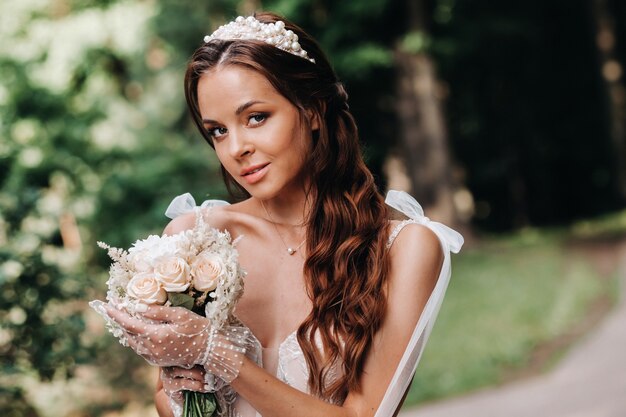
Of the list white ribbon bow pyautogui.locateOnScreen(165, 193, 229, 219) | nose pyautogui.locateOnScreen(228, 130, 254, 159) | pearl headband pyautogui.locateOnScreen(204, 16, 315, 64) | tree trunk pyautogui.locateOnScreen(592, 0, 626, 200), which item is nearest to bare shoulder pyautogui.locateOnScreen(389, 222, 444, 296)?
nose pyautogui.locateOnScreen(228, 130, 254, 159)

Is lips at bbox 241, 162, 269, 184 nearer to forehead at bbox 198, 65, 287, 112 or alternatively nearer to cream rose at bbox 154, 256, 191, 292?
forehead at bbox 198, 65, 287, 112

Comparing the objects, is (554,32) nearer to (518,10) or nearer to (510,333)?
(518,10)

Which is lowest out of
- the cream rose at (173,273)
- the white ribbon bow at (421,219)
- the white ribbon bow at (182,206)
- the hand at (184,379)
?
the white ribbon bow at (182,206)

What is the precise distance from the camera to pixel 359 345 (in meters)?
2.27

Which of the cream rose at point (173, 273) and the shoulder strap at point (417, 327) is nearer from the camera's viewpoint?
the cream rose at point (173, 273)

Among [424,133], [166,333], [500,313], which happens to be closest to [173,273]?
[166,333]

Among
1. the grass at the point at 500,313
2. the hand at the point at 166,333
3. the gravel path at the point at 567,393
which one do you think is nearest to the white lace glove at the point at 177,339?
the hand at the point at 166,333

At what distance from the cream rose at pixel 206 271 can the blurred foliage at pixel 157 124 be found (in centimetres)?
109

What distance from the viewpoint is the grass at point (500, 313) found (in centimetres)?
858

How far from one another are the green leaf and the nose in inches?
18.2

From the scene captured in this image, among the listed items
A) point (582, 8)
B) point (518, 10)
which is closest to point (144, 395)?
point (518, 10)

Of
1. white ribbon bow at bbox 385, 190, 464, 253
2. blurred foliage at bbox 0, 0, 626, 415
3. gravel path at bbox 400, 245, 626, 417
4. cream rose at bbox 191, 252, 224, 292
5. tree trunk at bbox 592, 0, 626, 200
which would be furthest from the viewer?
tree trunk at bbox 592, 0, 626, 200

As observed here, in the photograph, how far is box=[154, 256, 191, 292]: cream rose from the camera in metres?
2.02

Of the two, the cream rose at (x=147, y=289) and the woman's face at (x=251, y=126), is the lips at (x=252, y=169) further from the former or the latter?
the cream rose at (x=147, y=289)
